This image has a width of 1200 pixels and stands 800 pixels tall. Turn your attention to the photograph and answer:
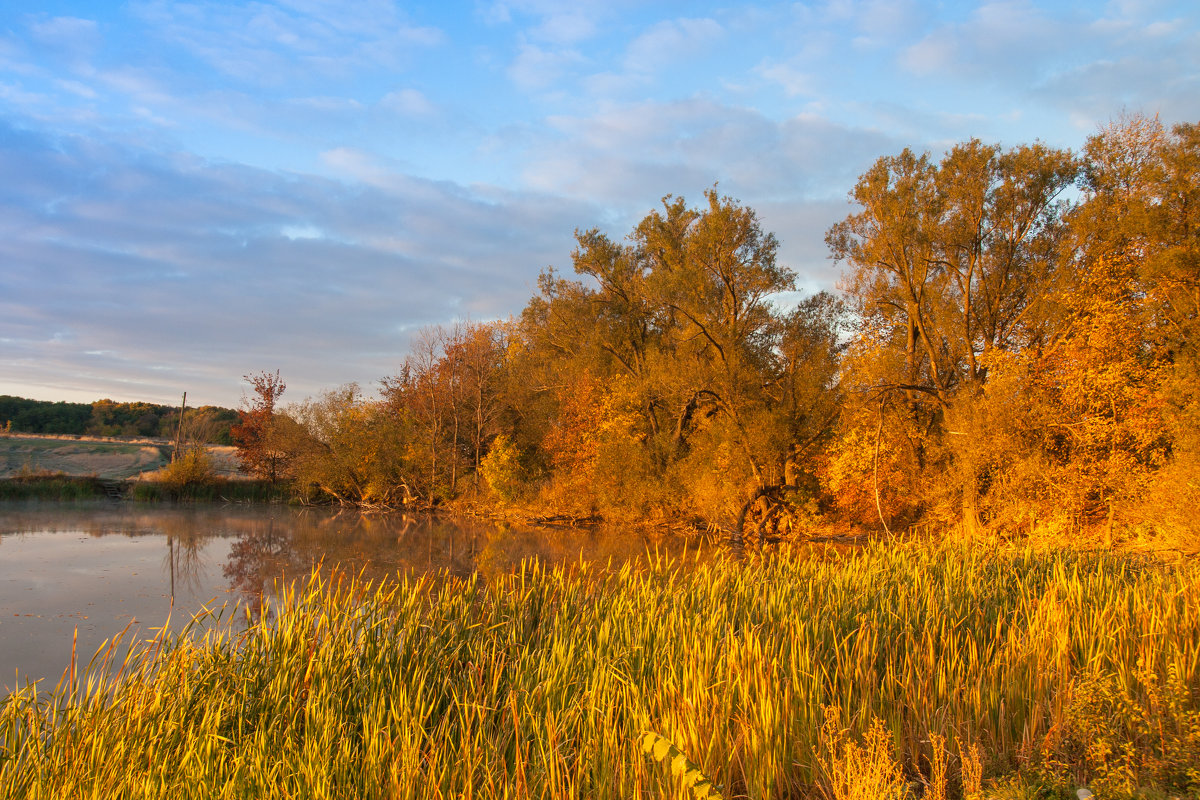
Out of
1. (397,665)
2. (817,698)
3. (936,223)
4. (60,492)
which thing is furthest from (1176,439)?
(60,492)

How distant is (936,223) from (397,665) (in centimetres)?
1838

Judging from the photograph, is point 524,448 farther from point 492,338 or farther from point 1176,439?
point 1176,439

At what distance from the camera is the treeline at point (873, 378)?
1479cm

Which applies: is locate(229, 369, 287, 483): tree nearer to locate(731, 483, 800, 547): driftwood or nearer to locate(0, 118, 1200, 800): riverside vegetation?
locate(0, 118, 1200, 800): riverside vegetation

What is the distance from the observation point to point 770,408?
21.7 m

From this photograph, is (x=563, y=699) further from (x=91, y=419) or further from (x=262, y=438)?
(x=91, y=419)

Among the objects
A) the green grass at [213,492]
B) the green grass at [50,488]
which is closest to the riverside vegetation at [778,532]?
the green grass at [213,492]

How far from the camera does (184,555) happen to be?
51.9 ft

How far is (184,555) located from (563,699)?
15.2 m

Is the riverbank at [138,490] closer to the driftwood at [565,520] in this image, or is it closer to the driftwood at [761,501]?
the driftwood at [565,520]

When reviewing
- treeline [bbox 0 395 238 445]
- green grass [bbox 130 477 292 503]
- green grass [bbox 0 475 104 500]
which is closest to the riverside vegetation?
green grass [bbox 130 477 292 503]

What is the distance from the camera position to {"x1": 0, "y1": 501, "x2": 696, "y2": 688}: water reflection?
9.02 metres

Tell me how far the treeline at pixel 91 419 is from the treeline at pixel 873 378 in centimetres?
2810

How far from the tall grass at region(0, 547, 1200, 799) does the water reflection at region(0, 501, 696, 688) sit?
4.06 ft
